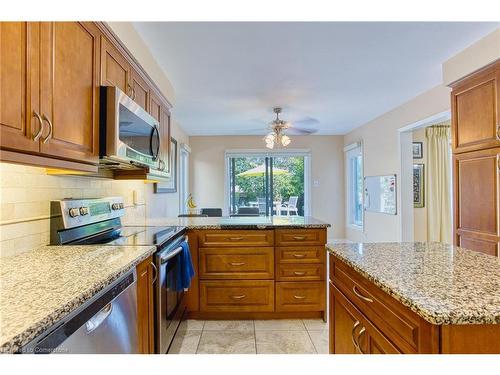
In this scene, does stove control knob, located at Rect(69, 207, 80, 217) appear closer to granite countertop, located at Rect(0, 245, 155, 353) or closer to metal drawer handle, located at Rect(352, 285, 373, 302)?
granite countertop, located at Rect(0, 245, 155, 353)

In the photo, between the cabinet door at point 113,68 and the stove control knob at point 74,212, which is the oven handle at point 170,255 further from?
the cabinet door at point 113,68

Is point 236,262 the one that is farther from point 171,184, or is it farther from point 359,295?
point 171,184

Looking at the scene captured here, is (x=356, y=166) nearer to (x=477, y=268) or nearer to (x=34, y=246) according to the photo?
(x=477, y=268)

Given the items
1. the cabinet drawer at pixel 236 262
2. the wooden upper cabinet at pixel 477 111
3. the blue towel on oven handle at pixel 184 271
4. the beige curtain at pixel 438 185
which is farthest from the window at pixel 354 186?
the blue towel on oven handle at pixel 184 271

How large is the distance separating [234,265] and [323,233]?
0.85 meters

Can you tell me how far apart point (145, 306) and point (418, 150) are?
4672mm

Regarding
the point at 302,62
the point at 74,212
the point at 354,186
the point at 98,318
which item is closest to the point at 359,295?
the point at 98,318

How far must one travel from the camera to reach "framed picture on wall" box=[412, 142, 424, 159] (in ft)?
15.5

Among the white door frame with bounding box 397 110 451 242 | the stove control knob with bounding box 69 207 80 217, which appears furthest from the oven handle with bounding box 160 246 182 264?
the white door frame with bounding box 397 110 451 242

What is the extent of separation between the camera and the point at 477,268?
4.00 ft

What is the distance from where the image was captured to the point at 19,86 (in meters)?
1.04

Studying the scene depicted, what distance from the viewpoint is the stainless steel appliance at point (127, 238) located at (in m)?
1.70

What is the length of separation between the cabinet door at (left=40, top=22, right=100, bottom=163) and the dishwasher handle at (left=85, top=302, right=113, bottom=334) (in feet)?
2.13
